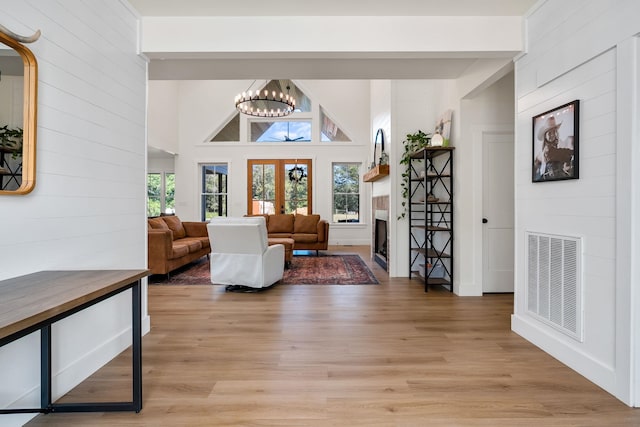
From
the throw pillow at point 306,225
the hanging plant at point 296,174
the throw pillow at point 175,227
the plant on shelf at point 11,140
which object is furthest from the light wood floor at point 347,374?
the hanging plant at point 296,174

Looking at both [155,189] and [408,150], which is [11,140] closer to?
[408,150]

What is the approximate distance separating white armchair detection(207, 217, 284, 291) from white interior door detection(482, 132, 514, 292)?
2619mm

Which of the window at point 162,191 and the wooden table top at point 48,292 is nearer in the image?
the wooden table top at point 48,292

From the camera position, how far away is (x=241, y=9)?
273 centimetres

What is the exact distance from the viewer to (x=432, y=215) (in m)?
4.74

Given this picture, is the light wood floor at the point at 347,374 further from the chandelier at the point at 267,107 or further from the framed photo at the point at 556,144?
the chandelier at the point at 267,107

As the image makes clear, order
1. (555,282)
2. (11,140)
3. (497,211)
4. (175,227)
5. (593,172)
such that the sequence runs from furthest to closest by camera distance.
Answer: (175,227) < (497,211) < (555,282) < (593,172) < (11,140)

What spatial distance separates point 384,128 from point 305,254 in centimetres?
324

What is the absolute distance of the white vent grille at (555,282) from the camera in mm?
2268

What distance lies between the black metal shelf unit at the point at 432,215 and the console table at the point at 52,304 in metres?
3.34

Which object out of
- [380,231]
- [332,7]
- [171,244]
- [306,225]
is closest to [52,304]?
[332,7]

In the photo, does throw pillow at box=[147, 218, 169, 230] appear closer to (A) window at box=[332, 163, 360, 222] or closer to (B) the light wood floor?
(B) the light wood floor

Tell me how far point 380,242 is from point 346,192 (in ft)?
9.21

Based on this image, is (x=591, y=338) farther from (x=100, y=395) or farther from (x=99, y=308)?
(x=99, y=308)
